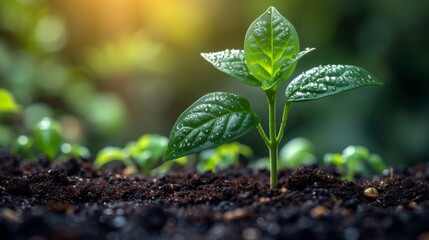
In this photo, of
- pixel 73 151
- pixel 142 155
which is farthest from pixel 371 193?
pixel 73 151

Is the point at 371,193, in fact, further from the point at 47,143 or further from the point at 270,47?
the point at 47,143

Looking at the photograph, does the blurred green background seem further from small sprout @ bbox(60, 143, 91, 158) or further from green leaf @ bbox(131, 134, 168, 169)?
green leaf @ bbox(131, 134, 168, 169)

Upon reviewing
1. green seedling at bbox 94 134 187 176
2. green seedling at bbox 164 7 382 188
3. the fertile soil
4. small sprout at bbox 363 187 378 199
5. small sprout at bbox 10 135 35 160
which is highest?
green seedling at bbox 164 7 382 188

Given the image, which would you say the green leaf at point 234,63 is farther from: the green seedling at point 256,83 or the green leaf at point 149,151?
the green leaf at point 149,151

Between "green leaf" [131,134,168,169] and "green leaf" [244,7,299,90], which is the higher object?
"green leaf" [244,7,299,90]

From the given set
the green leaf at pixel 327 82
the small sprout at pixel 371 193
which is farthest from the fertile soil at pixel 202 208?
the green leaf at pixel 327 82

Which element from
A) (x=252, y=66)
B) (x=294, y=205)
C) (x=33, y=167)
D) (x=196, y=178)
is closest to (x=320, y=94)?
(x=252, y=66)

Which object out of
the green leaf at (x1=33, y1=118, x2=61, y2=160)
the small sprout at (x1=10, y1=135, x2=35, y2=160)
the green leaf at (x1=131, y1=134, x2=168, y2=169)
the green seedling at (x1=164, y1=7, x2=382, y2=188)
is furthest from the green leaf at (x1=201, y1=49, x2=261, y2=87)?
the small sprout at (x1=10, y1=135, x2=35, y2=160)
